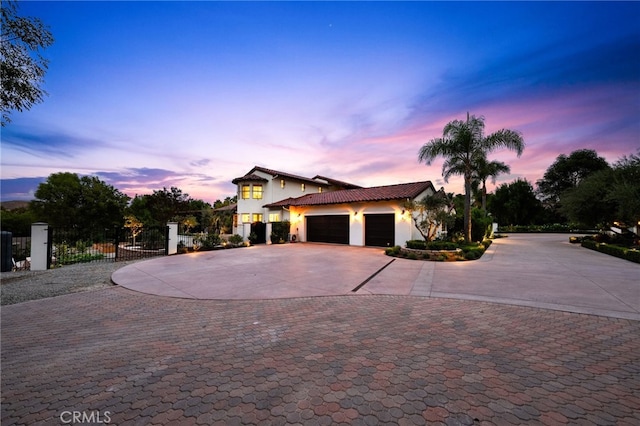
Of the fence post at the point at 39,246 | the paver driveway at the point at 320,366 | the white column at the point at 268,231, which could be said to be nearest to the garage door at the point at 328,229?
the white column at the point at 268,231

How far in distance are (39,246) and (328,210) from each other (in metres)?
16.5

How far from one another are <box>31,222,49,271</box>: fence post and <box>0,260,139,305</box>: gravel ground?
1003mm

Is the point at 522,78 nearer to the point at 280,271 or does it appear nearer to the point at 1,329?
the point at 280,271

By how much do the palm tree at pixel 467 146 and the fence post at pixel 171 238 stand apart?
55.3 feet

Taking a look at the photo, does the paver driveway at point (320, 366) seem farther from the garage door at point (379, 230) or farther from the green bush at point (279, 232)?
the green bush at point (279, 232)

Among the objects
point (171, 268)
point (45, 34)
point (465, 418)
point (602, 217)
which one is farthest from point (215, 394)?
point (602, 217)

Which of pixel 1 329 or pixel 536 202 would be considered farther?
pixel 536 202

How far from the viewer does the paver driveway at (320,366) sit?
2.31 metres

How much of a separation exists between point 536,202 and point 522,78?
149ft

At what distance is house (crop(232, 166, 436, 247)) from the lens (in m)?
17.1

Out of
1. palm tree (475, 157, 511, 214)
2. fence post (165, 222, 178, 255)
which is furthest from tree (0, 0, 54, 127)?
palm tree (475, 157, 511, 214)

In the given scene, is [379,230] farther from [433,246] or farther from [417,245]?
[433,246]

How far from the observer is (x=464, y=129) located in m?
15.7

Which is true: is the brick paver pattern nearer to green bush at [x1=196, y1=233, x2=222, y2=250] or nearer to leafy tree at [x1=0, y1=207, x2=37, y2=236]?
green bush at [x1=196, y1=233, x2=222, y2=250]
